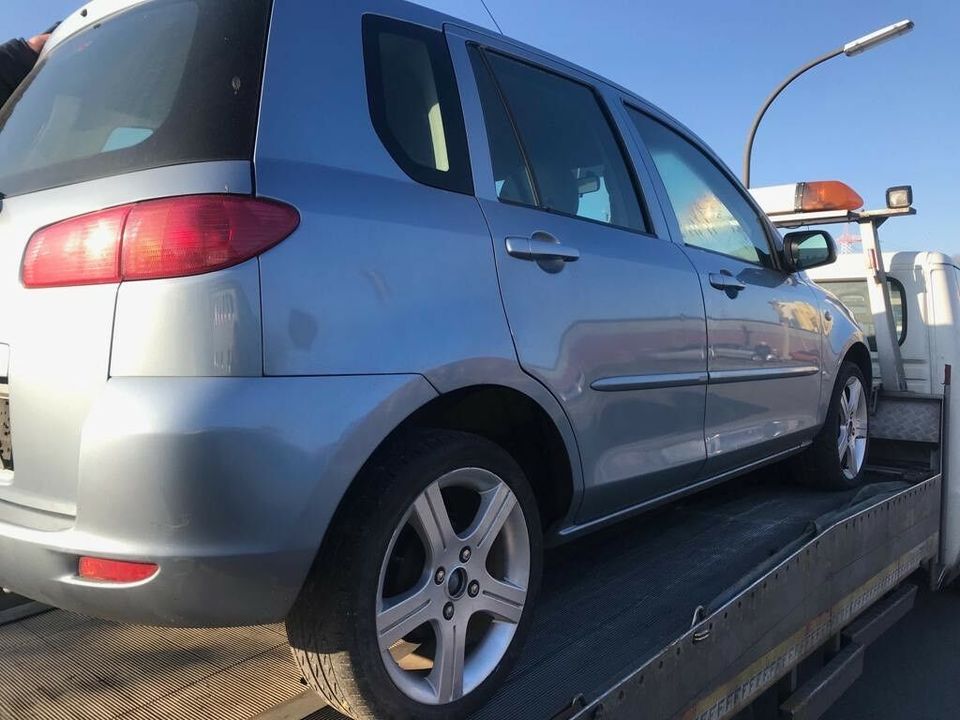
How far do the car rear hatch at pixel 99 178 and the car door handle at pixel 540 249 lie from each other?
701 mm

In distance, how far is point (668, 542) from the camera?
2861mm

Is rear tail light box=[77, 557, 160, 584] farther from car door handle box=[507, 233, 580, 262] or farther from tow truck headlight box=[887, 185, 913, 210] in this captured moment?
tow truck headlight box=[887, 185, 913, 210]

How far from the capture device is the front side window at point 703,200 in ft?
9.32

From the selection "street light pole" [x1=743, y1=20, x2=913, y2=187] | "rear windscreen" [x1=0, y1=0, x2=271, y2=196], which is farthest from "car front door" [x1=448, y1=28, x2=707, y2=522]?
"street light pole" [x1=743, y1=20, x2=913, y2=187]

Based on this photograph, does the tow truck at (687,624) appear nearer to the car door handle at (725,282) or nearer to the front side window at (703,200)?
the car door handle at (725,282)

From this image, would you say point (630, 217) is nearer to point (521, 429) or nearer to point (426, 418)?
point (521, 429)

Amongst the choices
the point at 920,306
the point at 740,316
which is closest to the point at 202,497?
the point at 740,316

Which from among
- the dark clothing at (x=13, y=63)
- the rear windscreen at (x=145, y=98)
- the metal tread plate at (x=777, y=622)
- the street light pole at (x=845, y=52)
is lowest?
the metal tread plate at (x=777, y=622)

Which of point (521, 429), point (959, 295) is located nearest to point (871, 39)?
point (959, 295)

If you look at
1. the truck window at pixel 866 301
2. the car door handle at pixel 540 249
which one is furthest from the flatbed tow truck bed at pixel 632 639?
the truck window at pixel 866 301

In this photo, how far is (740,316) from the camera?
2891 millimetres

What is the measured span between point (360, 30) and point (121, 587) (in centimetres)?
128

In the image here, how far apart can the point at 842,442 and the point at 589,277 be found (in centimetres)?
240

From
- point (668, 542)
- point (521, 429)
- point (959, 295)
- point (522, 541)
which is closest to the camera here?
point (522, 541)
